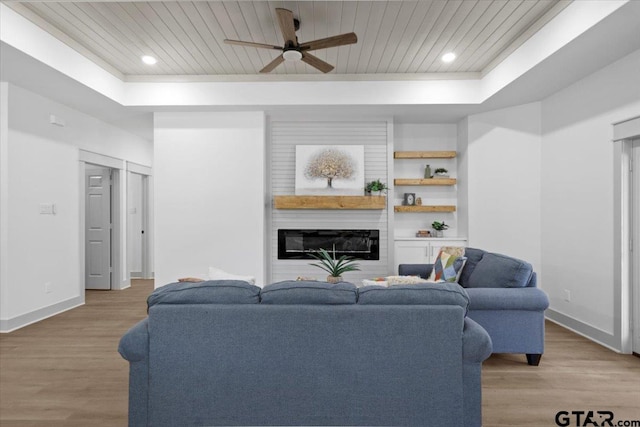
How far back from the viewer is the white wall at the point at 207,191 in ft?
16.8

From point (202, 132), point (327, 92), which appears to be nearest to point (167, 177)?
point (202, 132)

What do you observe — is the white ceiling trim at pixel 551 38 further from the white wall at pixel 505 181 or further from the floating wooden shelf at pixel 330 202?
the floating wooden shelf at pixel 330 202

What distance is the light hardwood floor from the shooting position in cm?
230

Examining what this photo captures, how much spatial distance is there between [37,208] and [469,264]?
496 cm

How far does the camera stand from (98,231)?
6.34 metres

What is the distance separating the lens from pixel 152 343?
1.88m

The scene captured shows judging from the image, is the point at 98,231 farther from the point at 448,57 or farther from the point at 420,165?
the point at 448,57

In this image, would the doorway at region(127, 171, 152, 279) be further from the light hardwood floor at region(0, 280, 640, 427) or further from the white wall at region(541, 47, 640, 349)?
the white wall at region(541, 47, 640, 349)

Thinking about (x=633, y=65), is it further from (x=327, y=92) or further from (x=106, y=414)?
(x=106, y=414)

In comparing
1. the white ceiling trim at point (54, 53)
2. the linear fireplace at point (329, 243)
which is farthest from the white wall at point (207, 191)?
the white ceiling trim at point (54, 53)

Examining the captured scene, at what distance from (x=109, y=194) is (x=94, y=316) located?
2.53m

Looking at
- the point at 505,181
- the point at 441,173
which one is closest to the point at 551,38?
the point at 505,181

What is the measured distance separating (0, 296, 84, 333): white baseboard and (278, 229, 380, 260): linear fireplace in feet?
Result: 9.26

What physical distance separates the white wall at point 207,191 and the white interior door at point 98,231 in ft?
5.90
